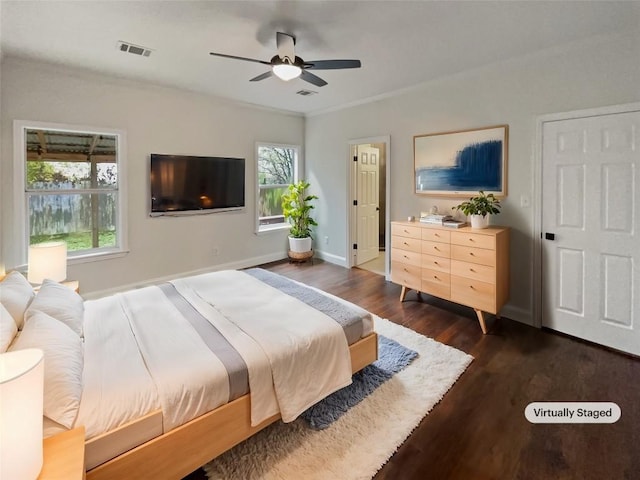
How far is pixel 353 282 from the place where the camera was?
15.5 ft

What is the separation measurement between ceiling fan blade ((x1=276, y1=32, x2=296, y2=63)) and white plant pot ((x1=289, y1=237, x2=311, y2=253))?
3337 millimetres

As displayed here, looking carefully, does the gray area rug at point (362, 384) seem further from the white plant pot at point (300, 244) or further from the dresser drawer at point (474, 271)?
the white plant pot at point (300, 244)

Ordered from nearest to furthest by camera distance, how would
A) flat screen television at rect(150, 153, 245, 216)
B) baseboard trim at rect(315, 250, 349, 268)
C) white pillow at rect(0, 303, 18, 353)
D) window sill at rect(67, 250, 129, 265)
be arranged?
white pillow at rect(0, 303, 18, 353), window sill at rect(67, 250, 129, 265), flat screen television at rect(150, 153, 245, 216), baseboard trim at rect(315, 250, 349, 268)

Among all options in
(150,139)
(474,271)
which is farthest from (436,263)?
(150,139)

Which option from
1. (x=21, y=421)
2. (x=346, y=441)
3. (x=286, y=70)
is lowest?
(x=346, y=441)

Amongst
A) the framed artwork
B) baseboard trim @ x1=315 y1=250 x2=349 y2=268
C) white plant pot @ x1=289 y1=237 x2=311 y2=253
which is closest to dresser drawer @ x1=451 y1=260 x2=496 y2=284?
the framed artwork

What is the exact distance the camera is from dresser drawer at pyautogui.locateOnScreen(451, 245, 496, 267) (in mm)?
3034

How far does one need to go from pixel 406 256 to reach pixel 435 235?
18.6 inches

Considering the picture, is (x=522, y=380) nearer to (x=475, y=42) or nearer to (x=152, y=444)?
(x=152, y=444)

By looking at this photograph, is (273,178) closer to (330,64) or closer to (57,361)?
(330,64)

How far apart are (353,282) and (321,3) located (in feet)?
11.1

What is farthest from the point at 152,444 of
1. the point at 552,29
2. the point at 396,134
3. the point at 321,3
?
the point at 396,134

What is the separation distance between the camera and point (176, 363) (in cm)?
162

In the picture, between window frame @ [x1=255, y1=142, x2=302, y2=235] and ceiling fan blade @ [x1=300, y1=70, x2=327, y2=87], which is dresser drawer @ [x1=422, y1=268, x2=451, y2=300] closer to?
ceiling fan blade @ [x1=300, y1=70, x2=327, y2=87]
